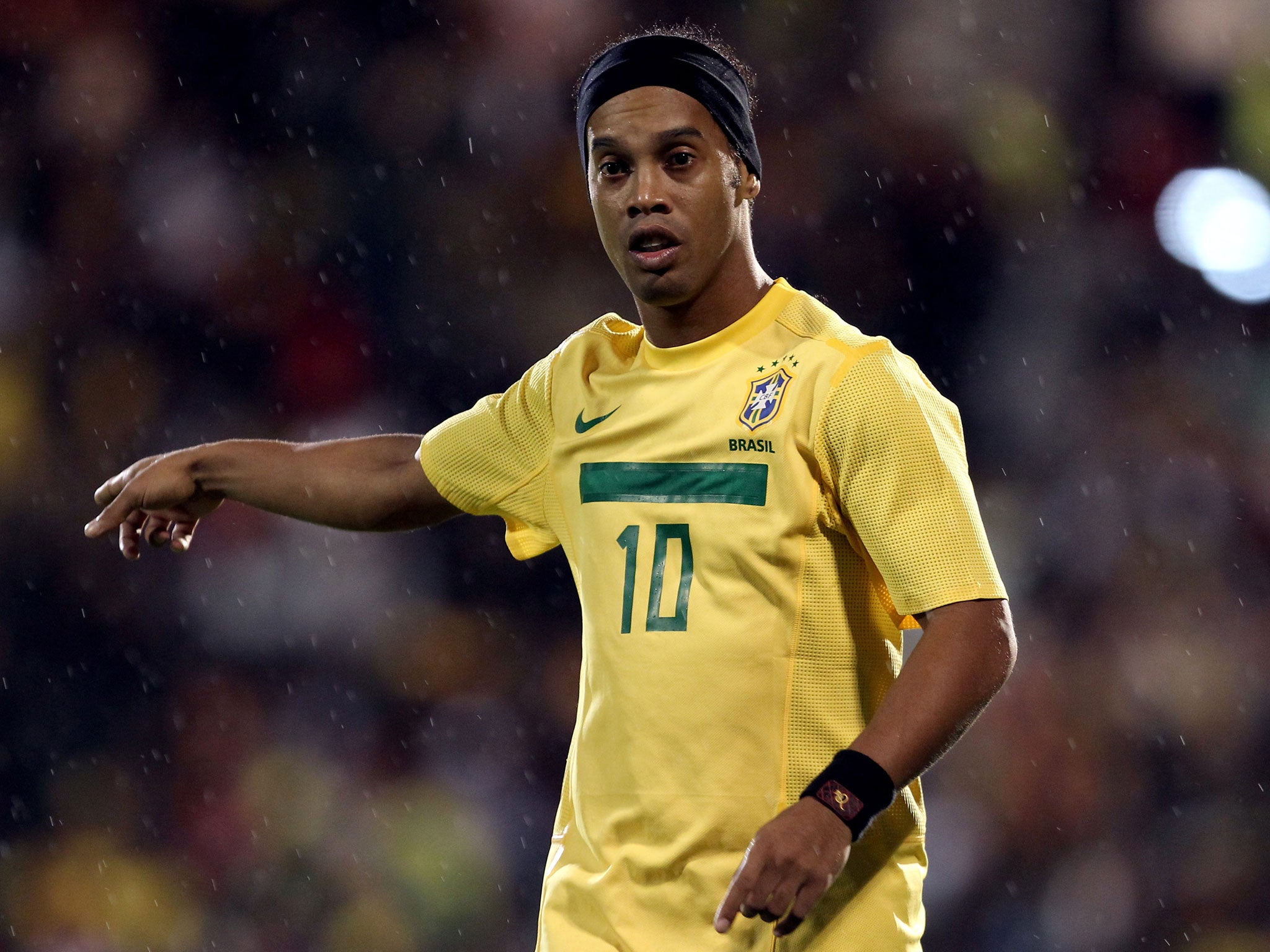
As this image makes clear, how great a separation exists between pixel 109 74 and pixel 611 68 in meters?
3.05

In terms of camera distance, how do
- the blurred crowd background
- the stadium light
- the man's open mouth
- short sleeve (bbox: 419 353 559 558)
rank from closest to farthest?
1. the man's open mouth
2. short sleeve (bbox: 419 353 559 558)
3. the blurred crowd background
4. the stadium light

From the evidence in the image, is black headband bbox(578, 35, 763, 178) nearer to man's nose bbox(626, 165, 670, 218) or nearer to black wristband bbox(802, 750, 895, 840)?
man's nose bbox(626, 165, 670, 218)

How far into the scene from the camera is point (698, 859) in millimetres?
1753

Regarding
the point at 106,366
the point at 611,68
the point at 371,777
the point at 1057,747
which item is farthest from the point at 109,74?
the point at 1057,747

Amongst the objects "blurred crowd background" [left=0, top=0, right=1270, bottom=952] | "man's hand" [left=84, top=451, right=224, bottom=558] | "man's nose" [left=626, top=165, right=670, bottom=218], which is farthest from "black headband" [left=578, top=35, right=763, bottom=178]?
"blurred crowd background" [left=0, top=0, right=1270, bottom=952]

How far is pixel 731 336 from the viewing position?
1.87 meters

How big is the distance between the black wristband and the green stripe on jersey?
355 mm

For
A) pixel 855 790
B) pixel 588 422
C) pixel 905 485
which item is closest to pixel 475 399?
pixel 588 422

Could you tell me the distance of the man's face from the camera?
73.0 inches

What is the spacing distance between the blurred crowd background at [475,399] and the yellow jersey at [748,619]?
2.20 meters

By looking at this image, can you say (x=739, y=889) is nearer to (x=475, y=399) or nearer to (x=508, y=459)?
(x=508, y=459)

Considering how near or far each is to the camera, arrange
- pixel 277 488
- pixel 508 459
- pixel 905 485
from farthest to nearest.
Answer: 1. pixel 277 488
2. pixel 508 459
3. pixel 905 485

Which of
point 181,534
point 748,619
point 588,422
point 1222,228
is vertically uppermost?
point 1222,228

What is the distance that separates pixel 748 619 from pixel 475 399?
2478mm
